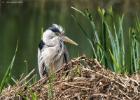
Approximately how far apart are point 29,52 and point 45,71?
1393 cm

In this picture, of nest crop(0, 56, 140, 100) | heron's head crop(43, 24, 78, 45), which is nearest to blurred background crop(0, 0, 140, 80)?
heron's head crop(43, 24, 78, 45)

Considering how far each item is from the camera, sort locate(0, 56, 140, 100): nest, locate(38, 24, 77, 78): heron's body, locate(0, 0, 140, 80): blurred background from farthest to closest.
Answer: locate(0, 0, 140, 80): blurred background
locate(38, 24, 77, 78): heron's body
locate(0, 56, 140, 100): nest

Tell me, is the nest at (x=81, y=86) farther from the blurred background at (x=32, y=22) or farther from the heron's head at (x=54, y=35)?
the blurred background at (x=32, y=22)

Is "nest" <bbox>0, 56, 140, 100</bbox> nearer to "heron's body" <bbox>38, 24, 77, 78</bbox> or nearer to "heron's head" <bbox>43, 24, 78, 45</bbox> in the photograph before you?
→ "heron's body" <bbox>38, 24, 77, 78</bbox>

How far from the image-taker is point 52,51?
6242mm

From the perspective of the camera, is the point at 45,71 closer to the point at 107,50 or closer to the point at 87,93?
the point at 107,50

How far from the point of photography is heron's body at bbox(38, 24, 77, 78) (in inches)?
244

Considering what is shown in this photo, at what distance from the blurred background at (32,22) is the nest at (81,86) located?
10295mm

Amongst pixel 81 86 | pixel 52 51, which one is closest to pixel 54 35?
pixel 52 51

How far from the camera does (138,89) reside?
136 inches

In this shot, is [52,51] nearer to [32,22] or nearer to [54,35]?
[54,35]

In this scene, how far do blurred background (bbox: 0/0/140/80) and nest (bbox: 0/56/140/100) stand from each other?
1030cm

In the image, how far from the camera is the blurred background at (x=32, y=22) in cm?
1839

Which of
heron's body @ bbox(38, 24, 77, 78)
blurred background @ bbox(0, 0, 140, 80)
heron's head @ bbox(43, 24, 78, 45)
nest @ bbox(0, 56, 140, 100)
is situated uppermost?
nest @ bbox(0, 56, 140, 100)
